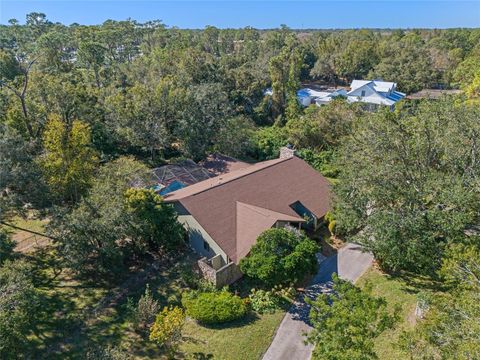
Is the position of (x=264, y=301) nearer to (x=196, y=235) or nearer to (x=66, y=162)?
(x=196, y=235)

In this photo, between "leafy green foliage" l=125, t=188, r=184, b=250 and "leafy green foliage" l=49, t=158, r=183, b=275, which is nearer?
"leafy green foliage" l=49, t=158, r=183, b=275

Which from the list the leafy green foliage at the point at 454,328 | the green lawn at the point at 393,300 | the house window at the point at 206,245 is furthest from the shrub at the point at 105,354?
the green lawn at the point at 393,300

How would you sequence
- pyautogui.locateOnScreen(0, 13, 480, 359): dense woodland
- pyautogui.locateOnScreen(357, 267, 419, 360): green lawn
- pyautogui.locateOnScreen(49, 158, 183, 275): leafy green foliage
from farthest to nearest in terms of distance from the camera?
pyautogui.locateOnScreen(49, 158, 183, 275): leafy green foliage < pyautogui.locateOnScreen(357, 267, 419, 360): green lawn < pyautogui.locateOnScreen(0, 13, 480, 359): dense woodland

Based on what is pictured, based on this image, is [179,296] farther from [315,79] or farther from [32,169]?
[315,79]

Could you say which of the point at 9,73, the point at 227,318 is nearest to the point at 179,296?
the point at 227,318

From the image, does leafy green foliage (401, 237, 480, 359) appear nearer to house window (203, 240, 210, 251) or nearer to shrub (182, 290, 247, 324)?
shrub (182, 290, 247, 324)

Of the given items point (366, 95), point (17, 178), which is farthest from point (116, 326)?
point (366, 95)

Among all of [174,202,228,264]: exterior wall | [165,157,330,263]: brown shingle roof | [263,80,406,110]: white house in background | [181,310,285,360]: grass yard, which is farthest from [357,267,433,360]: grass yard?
[263,80,406,110]: white house in background
